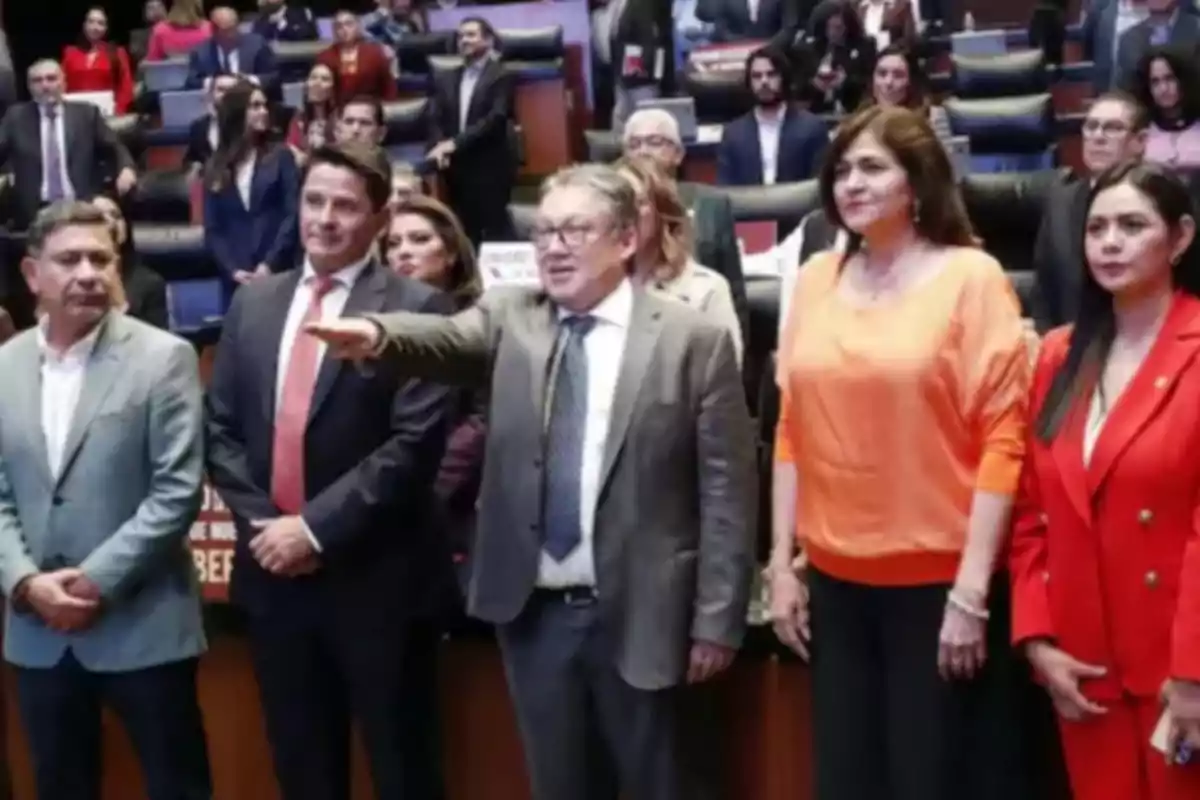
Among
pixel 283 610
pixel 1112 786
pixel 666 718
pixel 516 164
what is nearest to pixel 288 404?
pixel 283 610

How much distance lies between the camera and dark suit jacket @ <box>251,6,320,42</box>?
1063 cm

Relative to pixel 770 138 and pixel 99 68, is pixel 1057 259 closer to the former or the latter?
pixel 770 138

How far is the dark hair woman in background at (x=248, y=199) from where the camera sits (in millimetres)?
6133

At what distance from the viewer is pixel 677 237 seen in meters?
3.44

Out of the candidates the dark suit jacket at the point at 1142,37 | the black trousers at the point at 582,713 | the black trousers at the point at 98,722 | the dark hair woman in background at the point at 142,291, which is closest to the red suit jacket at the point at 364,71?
the dark suit jacket at the point at 1142,37

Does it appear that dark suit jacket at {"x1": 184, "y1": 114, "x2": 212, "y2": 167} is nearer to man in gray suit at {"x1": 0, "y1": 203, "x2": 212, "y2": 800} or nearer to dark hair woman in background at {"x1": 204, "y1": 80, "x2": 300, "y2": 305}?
dark hair woman in background at {"x1": 204, "y1": 80, "x2": 300, "y2": 305}

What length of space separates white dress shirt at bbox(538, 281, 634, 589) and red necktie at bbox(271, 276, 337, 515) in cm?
48

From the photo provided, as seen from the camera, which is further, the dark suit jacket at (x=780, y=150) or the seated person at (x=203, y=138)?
the seated person at (x=203, y=138)

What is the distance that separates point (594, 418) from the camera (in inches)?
101

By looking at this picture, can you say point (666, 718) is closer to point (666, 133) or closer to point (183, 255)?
point (666, 133)

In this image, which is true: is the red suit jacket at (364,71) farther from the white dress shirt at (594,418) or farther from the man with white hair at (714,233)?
the white dress shirt at (594,418)

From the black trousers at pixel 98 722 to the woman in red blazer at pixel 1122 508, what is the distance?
1.41 metres

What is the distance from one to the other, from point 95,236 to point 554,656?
1.08 m

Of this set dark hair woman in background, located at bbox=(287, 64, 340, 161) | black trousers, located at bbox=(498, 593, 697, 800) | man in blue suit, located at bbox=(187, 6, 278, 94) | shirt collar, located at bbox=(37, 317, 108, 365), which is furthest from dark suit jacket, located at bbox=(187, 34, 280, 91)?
black trousers, located at bbox=(498, 593, 697, 800)
